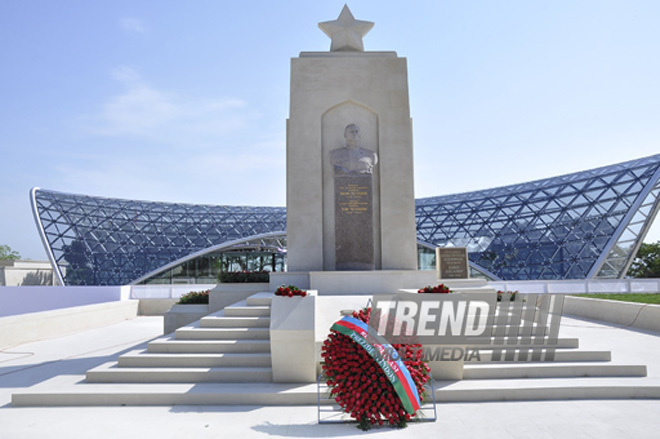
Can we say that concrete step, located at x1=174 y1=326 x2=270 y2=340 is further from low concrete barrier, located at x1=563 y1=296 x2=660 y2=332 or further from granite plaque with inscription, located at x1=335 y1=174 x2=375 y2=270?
low concrete barrier, located at x1=563 y1=296 x2=660 y2=332

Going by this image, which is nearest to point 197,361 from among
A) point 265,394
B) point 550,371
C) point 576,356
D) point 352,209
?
point 265,394

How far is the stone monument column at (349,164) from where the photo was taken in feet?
44.1

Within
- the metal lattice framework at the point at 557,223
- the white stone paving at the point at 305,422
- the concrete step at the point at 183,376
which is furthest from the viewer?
the metal lattice framework at the point at 557,223

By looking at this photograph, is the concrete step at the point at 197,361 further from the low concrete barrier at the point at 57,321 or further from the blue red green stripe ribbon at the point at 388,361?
the low concrete barrier at the point at 57,321

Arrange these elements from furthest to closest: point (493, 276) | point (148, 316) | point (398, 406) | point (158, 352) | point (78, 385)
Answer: point (493, 276) < point (148, 316) < point (158, 352) < point (78, 385) < point (398, 406)

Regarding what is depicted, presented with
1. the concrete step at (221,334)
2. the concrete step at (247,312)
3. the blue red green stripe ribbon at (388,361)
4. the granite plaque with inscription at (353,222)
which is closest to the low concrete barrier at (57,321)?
the concrete step at (221,334)

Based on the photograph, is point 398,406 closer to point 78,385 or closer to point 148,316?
point 78,385

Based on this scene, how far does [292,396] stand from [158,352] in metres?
2.99

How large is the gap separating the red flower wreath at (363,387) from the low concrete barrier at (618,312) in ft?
41.4

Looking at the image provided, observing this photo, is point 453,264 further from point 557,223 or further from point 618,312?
point 557,223

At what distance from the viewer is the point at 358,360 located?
18.8ft

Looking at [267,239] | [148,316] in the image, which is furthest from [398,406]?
[267,239]

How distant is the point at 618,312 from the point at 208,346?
14.9 meters

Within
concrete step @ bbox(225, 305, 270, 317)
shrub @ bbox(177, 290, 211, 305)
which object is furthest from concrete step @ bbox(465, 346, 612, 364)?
shrub @ bbox(177, 290, 211, 305)
